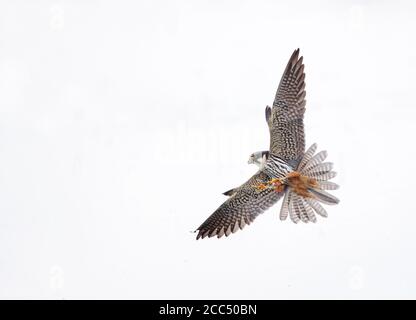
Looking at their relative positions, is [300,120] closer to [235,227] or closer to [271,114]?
[271,114]

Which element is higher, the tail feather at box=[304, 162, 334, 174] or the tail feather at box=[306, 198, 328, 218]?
the tail feather at box=[304, 162, 334, 174]

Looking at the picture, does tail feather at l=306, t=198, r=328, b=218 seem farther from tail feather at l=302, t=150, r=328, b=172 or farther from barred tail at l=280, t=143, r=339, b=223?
tail feather at l=302, t=150, r=328, b=172

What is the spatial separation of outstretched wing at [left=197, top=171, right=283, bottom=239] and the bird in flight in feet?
0.19

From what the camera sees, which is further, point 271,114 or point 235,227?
point 235,227

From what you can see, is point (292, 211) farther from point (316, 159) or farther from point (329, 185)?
point (316, 159)

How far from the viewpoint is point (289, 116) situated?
1792 centimetres

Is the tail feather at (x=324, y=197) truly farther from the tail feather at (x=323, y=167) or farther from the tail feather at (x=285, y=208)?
the tail feather at (x=285, y=208)

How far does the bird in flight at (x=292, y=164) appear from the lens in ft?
56.9

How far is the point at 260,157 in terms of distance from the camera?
18422 mm

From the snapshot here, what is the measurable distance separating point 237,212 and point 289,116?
2.60m

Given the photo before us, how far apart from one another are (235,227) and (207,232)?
592 millimetres

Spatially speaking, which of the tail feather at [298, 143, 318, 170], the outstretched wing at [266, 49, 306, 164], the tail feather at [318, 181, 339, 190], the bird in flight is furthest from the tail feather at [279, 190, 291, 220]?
the tail feather at [318, 181, 339, 190]

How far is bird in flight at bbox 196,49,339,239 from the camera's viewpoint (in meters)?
17.3
